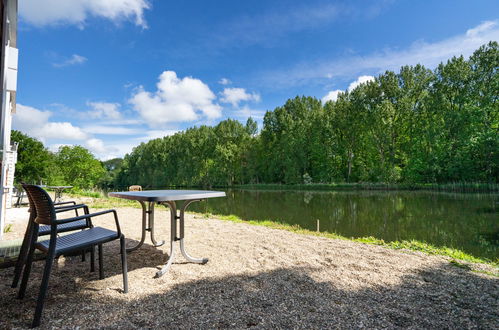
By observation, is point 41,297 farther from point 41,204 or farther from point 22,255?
point 22,255

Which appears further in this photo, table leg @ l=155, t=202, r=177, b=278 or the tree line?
the tree line

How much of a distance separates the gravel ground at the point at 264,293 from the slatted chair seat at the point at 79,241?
534mm

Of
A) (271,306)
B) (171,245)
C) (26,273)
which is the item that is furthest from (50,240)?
(271,306)

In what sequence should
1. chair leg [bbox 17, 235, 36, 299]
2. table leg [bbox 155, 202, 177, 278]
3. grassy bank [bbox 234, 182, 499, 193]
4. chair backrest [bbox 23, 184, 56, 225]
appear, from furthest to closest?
grassy bank [bbox 234, 182, 499, 193] → table leg [bbox 155, 202, 177, 278] → chair leg [bbox 17, 235, 36, 299] → chair backrest [bbox 23, 184, 56, 225]

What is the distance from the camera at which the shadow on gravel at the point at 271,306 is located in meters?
2.00

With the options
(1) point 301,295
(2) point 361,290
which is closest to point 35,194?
(1) point 301,295

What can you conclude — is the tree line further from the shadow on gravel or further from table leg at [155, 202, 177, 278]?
the shadow on gravel

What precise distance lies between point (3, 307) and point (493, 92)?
3712 cm

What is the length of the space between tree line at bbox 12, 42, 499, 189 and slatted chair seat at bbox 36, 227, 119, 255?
2245 centimetres

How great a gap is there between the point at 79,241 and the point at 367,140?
37.1 meters

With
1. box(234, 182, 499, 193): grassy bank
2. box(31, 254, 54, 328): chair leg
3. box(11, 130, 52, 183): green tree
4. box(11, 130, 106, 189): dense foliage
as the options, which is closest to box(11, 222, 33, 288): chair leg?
box(31, 254, 54, 328): chair leg

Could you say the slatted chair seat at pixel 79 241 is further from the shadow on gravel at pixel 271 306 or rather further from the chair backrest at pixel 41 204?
the shadow on gravel at pixel 271 306

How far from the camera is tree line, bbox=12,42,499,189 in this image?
25.0m

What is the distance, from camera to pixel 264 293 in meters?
2.52
